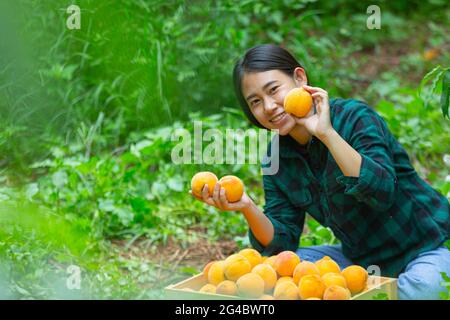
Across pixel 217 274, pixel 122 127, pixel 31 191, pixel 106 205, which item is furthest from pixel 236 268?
pixel 122 127

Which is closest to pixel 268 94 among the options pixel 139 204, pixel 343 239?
pixel 343 239

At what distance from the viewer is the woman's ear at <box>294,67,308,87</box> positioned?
2320 mm

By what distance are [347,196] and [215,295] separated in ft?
1.94

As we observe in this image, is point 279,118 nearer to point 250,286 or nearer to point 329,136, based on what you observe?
→ point 329,136

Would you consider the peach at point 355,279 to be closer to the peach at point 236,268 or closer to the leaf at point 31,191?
the peach at point 236,268

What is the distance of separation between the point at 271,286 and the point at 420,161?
2181 mm

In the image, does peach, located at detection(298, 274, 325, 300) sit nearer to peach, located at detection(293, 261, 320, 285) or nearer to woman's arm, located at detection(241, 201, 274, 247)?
peach, located at detection(293, 261, 320, 285)

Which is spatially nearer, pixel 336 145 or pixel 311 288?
pixel 311 288

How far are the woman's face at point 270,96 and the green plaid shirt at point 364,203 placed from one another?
0.14m

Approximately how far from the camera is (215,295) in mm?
1850

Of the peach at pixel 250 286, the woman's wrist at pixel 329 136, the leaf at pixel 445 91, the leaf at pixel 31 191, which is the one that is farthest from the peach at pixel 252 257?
the leaf at pixel 31 191
